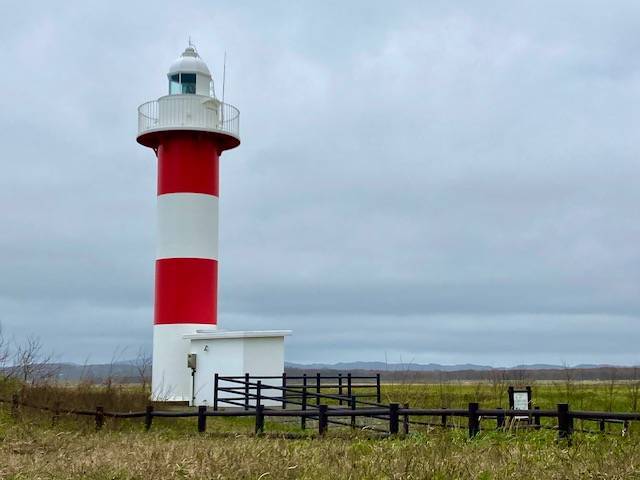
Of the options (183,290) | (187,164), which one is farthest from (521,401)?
(187,164)

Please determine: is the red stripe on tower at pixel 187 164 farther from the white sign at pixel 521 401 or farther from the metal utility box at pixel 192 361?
the white sign at pixel 521 401

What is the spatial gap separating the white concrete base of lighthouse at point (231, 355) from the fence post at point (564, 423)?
1241 centimetres

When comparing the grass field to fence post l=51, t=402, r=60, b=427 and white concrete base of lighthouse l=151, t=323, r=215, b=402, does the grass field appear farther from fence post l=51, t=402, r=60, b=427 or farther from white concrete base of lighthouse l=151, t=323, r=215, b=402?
white concrete base of lighthouse l=151, t=323, r=215, b=402

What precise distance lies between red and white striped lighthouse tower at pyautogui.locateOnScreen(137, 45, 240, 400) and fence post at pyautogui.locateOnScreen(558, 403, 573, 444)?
13.9 meters

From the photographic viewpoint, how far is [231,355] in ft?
80.2

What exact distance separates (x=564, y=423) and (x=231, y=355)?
1301 centimetres

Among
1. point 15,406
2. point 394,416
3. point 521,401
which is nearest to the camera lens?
point 394,416

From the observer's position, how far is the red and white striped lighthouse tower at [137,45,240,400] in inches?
984

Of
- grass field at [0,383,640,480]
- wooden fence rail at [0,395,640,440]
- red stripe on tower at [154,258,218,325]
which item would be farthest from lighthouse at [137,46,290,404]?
grass field at [0,383,640,480]

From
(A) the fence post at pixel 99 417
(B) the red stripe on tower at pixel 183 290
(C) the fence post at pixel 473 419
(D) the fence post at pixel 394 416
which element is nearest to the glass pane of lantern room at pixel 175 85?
(B) the red stripe on tower at pixel 183 290

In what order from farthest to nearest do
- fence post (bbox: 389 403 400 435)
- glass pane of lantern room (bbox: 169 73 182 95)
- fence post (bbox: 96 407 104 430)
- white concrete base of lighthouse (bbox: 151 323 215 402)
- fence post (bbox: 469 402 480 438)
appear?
glass pane of lantern room (bbox: 169 73 182 95) < white concrete base of lighthouse (bbox: 151 323 215 402) < fence post (bbox: 96 407 104 430) < fence post (bbox: 389 403 400 435) < fence post (bbox: 469 402 480 438)

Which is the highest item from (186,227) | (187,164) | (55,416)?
(187,164)

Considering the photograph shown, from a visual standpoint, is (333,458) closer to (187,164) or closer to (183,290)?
(183,290)

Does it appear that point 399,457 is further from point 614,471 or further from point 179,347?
point 179,347
